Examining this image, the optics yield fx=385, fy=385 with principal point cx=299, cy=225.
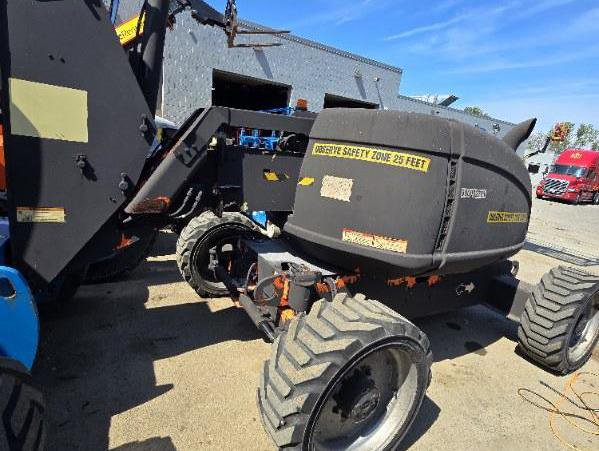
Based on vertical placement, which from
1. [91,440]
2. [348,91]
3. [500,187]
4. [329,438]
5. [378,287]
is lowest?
[91,440]

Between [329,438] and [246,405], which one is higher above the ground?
[329,438]

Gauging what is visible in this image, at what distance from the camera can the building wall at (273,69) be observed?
1506 cm

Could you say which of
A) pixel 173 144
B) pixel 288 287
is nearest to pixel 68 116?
pixel 173 144

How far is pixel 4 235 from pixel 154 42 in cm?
158

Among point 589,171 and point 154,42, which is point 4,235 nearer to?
point 154,42

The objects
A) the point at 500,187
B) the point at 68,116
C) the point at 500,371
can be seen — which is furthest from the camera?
the point at 500,371

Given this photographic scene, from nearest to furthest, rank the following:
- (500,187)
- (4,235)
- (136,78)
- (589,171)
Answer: (136,78), (4,235), (500,187), (589,171)

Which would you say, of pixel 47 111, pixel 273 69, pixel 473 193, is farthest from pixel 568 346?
pixel 273 69

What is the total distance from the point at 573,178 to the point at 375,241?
2664 cm

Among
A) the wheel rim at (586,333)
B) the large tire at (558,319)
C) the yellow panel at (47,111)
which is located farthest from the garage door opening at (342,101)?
the yellow panel at (47,111)

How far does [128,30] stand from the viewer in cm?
288

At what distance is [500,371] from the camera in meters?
3.81

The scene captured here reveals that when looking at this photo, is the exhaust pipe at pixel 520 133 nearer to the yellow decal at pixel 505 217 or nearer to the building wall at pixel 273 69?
the yellow decal at pixel 505 217

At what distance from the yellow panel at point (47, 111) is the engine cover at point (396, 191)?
1509mm
